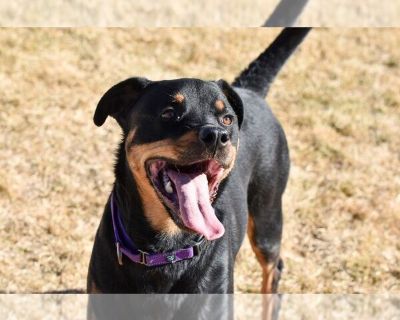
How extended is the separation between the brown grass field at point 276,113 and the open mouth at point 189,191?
5.92ft

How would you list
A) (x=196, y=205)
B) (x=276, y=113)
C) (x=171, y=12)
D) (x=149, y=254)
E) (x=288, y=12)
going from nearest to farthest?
(x=196, y=205)
(x=149, y=254)
(x=288, y=12)
(x=171, y=12)
(x=276, y=113)

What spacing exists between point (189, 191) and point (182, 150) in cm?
22

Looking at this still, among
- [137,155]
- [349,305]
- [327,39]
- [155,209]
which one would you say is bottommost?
[349,305]

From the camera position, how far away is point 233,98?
3.70 metres

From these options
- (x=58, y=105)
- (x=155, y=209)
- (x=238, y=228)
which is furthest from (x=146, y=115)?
(x=58, y=105)

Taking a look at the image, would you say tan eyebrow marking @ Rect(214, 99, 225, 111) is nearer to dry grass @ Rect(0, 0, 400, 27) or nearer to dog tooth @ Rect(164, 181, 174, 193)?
dog tooth @ Rect(164, 181, 174, 193)

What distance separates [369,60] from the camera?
8.05 meters

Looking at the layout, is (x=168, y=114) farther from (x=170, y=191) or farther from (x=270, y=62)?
(x=270, y=62)

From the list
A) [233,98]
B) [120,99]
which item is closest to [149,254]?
[120,99]

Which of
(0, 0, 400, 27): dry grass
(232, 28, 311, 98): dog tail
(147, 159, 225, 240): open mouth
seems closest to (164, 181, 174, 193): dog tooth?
(147, 159, 225, 240): open mouth

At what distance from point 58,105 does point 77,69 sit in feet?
2.33

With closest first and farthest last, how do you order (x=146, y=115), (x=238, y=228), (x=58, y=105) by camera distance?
(x=146, y=115), (x=238, y=228), (x=58, y=105)

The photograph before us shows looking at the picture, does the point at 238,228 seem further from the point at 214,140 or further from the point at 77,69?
the point at 77,69

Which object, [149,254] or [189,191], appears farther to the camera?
[149,254]
